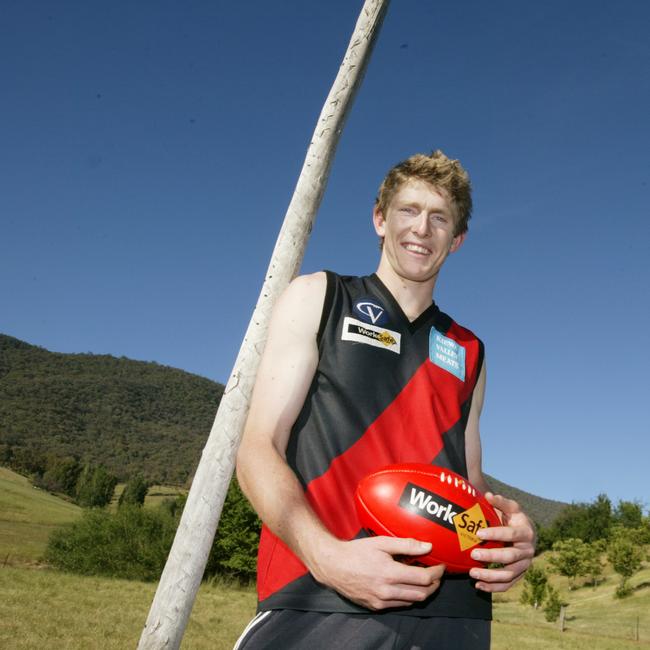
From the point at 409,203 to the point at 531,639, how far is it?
3370cm

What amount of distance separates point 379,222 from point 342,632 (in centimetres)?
170

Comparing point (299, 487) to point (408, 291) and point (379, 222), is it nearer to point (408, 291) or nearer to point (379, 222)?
point (408, 291)

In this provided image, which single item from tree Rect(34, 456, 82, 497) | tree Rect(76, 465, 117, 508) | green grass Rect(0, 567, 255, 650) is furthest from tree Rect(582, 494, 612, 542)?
tree Rect(34, 456, 82, 497)

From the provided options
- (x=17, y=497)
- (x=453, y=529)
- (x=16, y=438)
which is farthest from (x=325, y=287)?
(x=16, y=438)

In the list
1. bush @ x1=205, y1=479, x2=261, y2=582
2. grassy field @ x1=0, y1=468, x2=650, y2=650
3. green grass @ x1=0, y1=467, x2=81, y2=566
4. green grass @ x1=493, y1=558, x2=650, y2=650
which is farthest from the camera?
green grass @ x1=0, y1=467, x2=81, y2=566

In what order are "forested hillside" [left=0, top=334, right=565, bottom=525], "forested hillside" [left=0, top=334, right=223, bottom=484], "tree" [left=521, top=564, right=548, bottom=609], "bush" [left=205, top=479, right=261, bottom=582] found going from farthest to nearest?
"forested hillside" [left=0, top=334, right=223, bottom=484] → "forested hillside" [left=0, top=334, right=565, bottom=525] → "bush" [left=205, top=479, right=261, bottom=582] → "tree" [left=521, top=564, right=548, bottom=609]

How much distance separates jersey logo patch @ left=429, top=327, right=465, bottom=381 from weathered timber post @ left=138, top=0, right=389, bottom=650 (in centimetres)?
170

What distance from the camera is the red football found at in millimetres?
2145

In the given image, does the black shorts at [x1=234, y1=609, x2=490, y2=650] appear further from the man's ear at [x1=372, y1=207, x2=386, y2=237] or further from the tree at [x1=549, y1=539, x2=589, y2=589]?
the tree at [x1=549, y1=539, x2=589, y2=589]

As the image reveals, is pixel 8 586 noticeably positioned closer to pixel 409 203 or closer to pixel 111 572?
pixel 111 572

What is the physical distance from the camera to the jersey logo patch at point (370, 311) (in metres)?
2.52

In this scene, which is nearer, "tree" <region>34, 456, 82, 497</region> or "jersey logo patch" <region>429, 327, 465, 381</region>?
"jersey logo patch" <region>429, 327, 465, 381</region>

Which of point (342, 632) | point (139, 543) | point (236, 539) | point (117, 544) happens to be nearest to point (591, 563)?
point (236, 539)

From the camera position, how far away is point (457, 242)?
2975 mm
